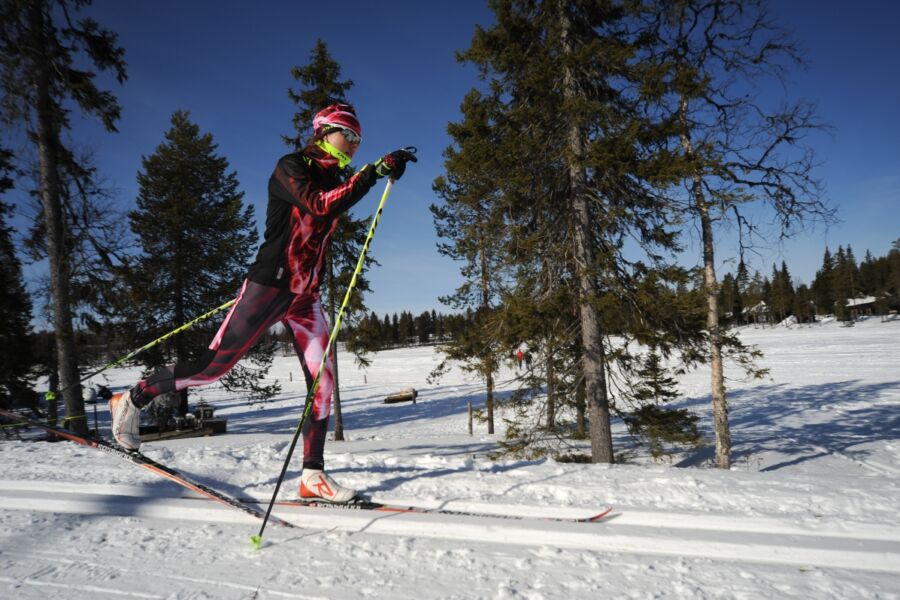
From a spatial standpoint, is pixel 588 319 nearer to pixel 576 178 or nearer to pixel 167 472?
pixel 576 178

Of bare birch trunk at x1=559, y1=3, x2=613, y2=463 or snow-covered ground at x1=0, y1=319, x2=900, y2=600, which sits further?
bare birch trunk at x1=559, y1=3, x2=613, y2=463

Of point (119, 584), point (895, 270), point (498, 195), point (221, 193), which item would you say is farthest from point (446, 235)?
point (895, 270)

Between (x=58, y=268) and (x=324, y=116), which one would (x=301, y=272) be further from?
(x=58, y=268)

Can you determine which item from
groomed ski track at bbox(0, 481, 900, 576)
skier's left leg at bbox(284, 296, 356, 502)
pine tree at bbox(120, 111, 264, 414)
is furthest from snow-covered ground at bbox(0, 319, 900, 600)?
pine tree at bbox(120, 111, 264, 414)

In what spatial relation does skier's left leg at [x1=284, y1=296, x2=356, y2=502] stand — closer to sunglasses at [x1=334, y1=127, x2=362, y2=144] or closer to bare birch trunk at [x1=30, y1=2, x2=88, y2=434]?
sunglasses at [x1=334, y1=127, x2=362, y2=144]

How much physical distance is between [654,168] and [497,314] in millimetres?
4150

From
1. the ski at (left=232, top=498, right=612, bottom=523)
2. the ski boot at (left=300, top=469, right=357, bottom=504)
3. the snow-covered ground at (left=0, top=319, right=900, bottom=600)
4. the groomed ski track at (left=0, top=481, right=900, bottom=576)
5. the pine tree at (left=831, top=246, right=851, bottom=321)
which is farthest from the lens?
the pine tree at (left=831, top=246, right=851, bottom=321)

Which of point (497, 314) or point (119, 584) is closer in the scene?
point (119, 584)

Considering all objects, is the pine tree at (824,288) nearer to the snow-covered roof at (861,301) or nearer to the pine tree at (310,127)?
the snow-covered roof at (861,301)

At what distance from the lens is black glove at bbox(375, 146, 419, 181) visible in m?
2.96

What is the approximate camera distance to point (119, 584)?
1885 millimetres

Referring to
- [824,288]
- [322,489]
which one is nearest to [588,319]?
[322,489]

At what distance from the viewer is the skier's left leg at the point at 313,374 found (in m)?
3.15

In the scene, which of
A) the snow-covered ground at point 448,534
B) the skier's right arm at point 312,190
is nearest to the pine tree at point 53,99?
the snow-covered ground at point 448,534
